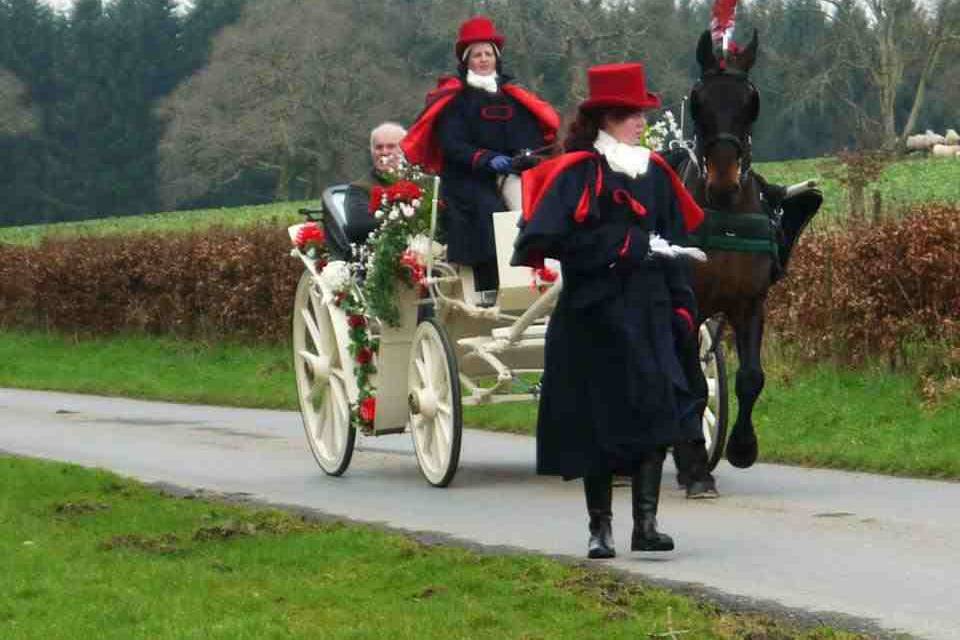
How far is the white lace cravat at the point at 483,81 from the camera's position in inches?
450

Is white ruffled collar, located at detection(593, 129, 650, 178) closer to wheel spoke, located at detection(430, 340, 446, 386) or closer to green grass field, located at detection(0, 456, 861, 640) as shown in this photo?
green grass field, located at detection(0, 456, 861, 640)

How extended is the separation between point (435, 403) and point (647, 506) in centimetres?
334

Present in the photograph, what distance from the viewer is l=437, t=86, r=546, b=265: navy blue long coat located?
11.2 m

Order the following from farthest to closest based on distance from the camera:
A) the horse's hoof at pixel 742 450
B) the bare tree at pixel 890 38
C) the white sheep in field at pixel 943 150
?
the bare tree at pixel 890 38 < the white sheep in field at pixel 943 150 < the horse's hoof at pixel 742 450

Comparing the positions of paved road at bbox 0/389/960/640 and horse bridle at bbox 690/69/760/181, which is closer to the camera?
paved road at bbox 0/389/960/640

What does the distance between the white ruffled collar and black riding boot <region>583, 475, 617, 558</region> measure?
1.22 meters

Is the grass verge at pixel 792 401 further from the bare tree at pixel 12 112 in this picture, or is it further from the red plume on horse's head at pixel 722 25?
the bare tree at pixel 12 112

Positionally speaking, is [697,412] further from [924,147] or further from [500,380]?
[924,147]

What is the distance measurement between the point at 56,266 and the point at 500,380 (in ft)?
73.9

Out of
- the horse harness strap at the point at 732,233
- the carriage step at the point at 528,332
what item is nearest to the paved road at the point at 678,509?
the carriage step at the point at 528,332

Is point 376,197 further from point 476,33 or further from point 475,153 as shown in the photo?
point 476,33

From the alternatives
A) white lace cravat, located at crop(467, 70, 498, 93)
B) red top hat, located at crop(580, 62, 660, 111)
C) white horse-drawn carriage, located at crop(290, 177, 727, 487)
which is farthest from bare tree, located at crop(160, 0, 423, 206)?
red top hat, located at crop(580, 62, 660, 111)

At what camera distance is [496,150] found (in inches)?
452

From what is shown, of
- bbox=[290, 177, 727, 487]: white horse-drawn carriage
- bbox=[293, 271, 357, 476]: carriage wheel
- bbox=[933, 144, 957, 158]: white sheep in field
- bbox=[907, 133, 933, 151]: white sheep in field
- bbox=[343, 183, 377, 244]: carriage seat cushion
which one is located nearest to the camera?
bbox=[290, 177, 727, 487]: white horse-drawn carriage
